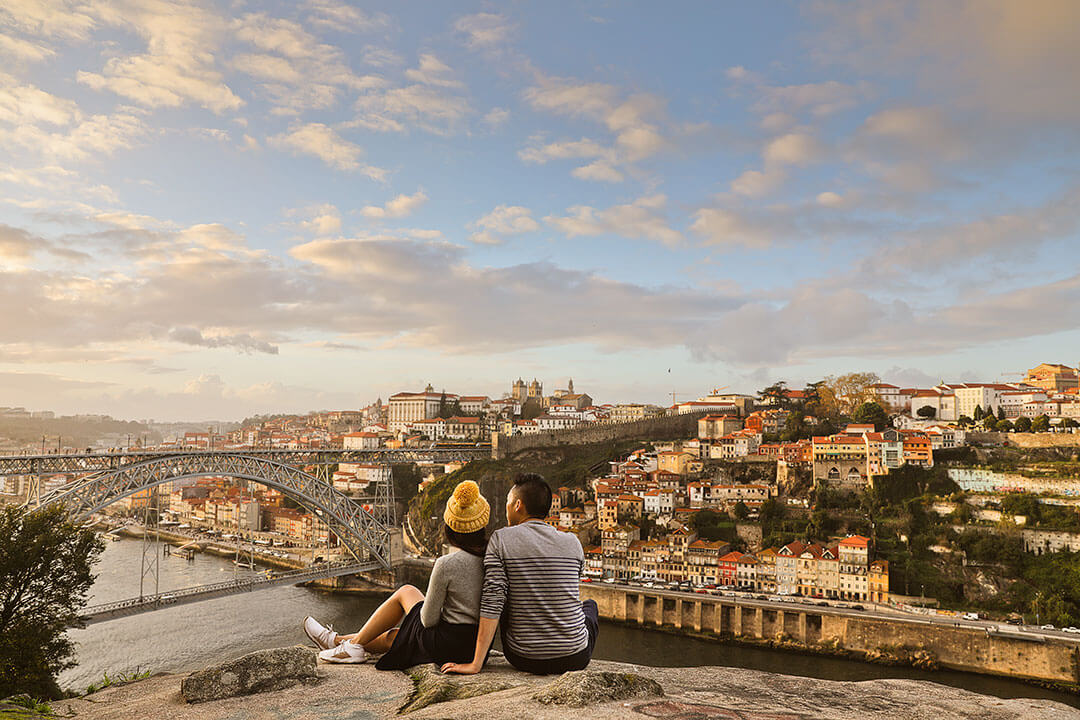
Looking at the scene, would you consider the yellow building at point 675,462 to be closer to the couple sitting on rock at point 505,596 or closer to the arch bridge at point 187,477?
the arch bridge at point 187,477

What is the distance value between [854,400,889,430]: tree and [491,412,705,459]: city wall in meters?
10.4

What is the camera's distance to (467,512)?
98.9 inches

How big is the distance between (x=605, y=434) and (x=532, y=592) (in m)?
40.3

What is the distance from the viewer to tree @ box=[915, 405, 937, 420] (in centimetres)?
4106

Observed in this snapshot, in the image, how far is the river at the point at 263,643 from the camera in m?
17.3

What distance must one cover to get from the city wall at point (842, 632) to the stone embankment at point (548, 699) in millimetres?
19893

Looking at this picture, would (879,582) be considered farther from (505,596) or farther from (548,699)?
(548,699)

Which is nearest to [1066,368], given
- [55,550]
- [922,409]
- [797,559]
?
[922,409]

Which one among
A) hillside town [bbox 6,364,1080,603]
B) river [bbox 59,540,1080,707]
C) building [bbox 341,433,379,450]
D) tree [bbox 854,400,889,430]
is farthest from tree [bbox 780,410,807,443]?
building [bbox 341,433,379,450]

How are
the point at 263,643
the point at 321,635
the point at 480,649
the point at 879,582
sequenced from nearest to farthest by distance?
the point at 480,649
the point at 321,635
the point at 263,643
the point at 879,582

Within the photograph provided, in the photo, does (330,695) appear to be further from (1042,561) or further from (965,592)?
(1042,561)

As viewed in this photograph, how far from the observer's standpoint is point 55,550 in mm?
8633

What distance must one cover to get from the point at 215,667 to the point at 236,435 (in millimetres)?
75315

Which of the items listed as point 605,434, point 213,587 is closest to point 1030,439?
point 605,434
